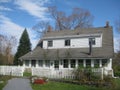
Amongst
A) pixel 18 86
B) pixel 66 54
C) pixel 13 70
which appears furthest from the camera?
pixel 66 54

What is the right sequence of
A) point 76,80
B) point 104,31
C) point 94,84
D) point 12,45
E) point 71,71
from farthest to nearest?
1. point 12,45
2. point 104,31
3. point 71,71
4. point 76,80
5. point 94,84

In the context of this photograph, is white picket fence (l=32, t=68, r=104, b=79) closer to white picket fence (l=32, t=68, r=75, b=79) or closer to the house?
white picket fence (l=32, t=68, r=75, b=79)

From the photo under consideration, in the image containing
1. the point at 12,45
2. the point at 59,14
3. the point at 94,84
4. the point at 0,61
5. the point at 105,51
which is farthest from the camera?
the point at 12,45

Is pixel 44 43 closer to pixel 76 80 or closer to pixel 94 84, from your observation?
pixel 76 80

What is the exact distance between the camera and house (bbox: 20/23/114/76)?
1165 inches

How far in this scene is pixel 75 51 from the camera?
107 feet

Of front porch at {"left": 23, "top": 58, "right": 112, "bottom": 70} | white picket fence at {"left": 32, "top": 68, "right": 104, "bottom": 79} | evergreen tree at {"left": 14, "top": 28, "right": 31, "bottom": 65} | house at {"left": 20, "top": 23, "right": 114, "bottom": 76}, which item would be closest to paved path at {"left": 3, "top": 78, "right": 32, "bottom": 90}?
white picket fence at {"left": 32, "top": 68, "right": 104, "bottom": 79}

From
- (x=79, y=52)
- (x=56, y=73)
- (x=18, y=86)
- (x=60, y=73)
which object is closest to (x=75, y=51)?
(x=79, y=52)

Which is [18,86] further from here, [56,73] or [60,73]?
[56,73]

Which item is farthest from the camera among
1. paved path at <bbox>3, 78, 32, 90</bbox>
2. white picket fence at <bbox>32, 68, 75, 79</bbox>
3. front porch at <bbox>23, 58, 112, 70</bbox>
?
front porch at <bbox>23, 58, 112, 70</bbox>

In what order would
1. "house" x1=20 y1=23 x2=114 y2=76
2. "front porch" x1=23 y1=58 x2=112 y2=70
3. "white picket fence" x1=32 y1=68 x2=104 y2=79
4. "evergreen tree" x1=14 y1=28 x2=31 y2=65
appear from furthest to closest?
"evergreen tree" x1=14 y1=28 x2=31 y2=65, "house" x1=20 y1=23 x2=114 y2=76, "front porch" x1=23 y1=58 x2=112 y2=70, "white picket fence" x1=32 y1=68 x2=104 y2=79

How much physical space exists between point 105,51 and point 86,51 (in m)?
2.94

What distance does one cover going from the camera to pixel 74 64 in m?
31.5

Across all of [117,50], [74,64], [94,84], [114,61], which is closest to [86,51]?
[74,64]
